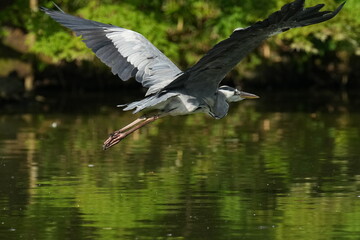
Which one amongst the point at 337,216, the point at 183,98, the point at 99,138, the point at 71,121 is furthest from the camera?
the point at 71,121

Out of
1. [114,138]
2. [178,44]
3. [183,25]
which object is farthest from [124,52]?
[183,25]

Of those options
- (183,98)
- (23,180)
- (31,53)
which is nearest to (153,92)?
(183,98)

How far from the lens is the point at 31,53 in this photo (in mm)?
30812

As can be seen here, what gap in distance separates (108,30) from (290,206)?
11.1ft

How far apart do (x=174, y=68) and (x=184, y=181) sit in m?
1.30

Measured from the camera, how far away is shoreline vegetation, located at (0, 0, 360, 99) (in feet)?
95.6

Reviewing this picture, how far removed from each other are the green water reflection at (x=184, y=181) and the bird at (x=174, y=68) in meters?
0.89

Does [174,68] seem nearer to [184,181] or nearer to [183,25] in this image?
[184,181]

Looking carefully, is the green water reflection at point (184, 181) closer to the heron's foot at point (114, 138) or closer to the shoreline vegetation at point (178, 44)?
the heron's foot at point (114, 138)

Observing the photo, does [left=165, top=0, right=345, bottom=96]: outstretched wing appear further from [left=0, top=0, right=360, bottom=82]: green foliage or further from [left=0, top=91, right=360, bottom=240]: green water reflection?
[left=0, top=0, right=360, bottom=82]: green foliage

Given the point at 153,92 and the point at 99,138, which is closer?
the point at 153,92

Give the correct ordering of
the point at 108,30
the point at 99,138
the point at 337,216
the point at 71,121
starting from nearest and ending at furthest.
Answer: the point at 337,216 → the point at 108,30 → the point at 99,138 → the point at 71,121

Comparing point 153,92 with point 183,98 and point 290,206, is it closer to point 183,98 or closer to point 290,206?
point 183,98

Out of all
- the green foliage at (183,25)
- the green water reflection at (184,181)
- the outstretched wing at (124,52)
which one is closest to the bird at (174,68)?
the outstretched wing at (124,52)
